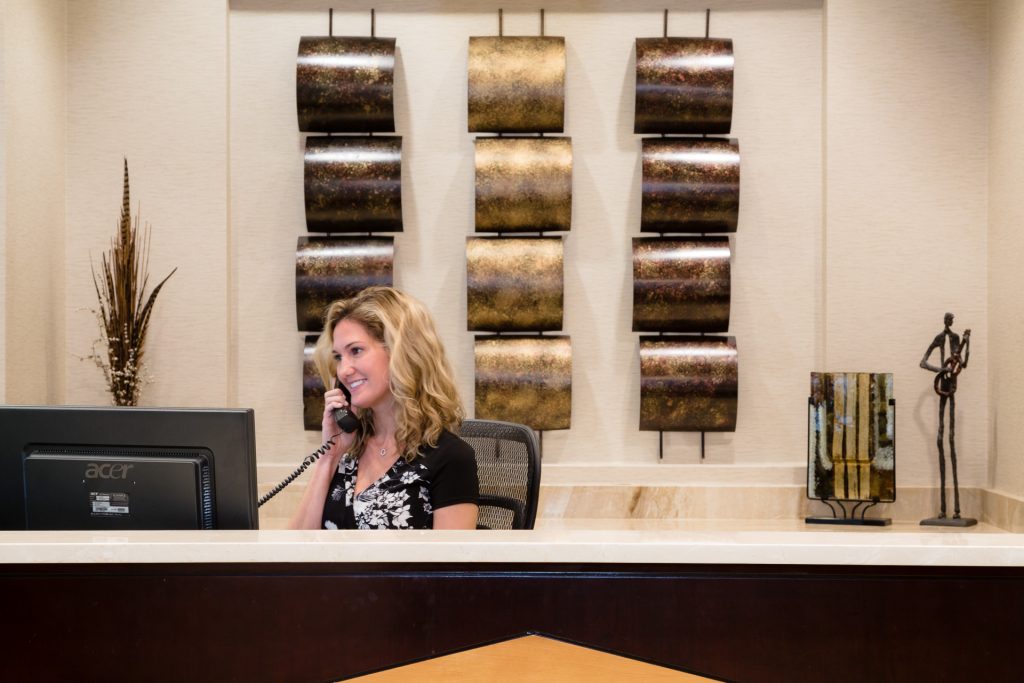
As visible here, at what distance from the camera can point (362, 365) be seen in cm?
212

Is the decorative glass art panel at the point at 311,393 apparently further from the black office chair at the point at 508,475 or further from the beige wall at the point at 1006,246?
the beige wall at the point at 1006,246

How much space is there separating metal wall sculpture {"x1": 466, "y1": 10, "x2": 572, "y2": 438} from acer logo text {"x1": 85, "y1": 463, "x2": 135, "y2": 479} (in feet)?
7.08

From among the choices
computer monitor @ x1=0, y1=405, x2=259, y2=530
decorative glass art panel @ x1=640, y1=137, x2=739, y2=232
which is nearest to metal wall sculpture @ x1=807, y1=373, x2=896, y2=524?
decorative glass art panel @ x1=640, y1=137, x2=739, y2=232

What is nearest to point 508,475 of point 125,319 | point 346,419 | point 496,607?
point 346,419

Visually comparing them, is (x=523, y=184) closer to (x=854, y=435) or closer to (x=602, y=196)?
(x=602, y=196)

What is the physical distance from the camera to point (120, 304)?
350cm

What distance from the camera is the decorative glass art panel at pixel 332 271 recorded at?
3.65 metres

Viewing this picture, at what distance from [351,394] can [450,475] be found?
0.94 feet

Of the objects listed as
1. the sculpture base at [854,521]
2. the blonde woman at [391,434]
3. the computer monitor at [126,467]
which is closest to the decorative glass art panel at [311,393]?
the blonde woman at [391,434]

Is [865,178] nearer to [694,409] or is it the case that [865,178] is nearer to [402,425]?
[694,409]

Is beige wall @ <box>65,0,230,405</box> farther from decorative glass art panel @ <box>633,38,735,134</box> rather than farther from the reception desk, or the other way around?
the reception desk

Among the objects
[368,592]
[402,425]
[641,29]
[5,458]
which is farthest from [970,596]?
[641,29]

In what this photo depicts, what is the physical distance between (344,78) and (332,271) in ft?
2.37

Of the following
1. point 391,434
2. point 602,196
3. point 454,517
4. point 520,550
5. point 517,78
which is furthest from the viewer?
point 602,196
